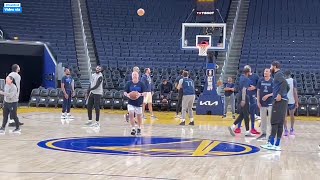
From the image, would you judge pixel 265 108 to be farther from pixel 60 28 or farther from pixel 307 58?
pixel 60 28

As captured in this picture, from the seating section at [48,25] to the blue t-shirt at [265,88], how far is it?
16.8 meters

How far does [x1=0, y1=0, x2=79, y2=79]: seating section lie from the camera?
2905 centimetres

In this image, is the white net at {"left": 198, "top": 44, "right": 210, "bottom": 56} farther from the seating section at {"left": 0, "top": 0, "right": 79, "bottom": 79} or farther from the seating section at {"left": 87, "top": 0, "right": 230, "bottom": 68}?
the seating section at {"left": 0, "top": 0, "right": 79, "bottom": 79}

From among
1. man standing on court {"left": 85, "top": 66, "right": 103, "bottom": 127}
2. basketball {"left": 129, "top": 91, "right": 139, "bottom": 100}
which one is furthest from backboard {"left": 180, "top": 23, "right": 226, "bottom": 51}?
basketball {"left": 129, "top": 91, "right": 139, "bottom": 100}

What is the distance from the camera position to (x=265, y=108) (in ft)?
39.3

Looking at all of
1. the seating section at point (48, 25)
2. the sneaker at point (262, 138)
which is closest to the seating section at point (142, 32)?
the seating section at point (48, 25)

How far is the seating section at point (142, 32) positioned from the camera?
2856 cm

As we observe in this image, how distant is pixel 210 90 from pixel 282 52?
360 inches

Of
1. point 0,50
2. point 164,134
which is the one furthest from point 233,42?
point 164,134

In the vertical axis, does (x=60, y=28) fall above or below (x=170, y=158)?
above

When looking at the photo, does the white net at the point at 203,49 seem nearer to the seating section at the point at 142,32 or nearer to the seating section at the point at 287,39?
the seating section at the point at 287,39

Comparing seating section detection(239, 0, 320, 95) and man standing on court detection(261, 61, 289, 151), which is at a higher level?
seating section detection(239, 0, 320, 95)

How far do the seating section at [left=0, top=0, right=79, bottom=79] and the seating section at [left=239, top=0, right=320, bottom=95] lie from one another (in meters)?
9.58

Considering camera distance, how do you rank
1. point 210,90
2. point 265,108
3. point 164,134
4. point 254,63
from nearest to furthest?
point 265,108 → point 164,134 → point 210,90 → point 254,63
